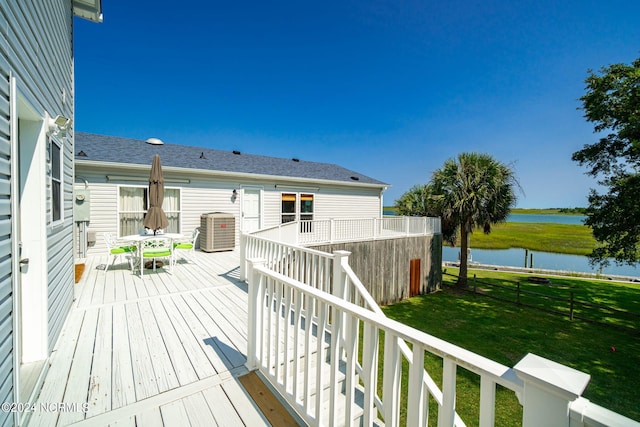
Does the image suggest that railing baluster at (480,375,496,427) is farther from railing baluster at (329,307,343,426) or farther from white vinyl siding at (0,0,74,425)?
white vinyl siding at (0,0,74,425)

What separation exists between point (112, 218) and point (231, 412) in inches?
327

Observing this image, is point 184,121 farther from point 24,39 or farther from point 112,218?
point 24,39

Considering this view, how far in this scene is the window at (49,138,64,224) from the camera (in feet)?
9.96

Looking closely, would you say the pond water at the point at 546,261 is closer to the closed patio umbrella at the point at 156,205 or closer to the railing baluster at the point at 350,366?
the closed patio umbrella at the point at 156,205

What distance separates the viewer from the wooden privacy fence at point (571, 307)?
908 cm

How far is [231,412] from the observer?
79.2 inches

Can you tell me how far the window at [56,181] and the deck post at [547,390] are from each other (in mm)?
4269

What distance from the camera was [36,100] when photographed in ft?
7.73

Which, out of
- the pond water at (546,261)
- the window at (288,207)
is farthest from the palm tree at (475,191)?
the pond water at (546,261)

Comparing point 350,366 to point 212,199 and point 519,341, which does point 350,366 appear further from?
point 212,199

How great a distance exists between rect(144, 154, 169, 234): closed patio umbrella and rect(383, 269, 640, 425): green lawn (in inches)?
268

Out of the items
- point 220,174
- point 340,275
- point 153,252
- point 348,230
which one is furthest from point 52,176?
point 348,230

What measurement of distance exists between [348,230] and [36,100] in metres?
8.04

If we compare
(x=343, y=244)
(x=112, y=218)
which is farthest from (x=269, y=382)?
(x=112, y=218)
